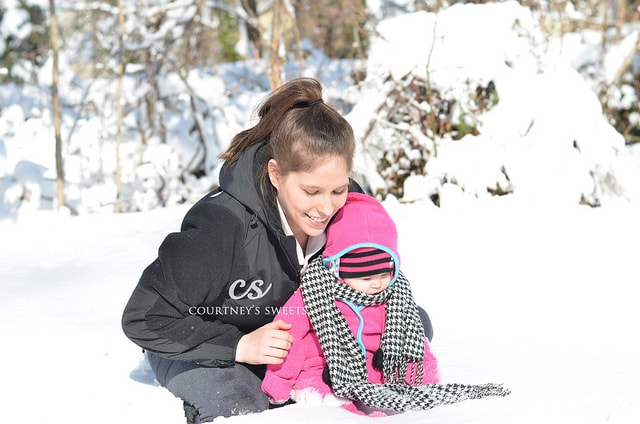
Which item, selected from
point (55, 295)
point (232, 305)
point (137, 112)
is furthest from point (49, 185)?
point (232, 305)

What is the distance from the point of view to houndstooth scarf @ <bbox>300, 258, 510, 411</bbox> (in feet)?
7.00

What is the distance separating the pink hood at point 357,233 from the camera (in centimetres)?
224

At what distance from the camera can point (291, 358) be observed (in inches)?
88.8

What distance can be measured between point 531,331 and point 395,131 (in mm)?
2545

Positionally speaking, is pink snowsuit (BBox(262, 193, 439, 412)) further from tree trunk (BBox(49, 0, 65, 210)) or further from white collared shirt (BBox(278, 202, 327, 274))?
tree trunk (BBox(49, 0, 65, 210))

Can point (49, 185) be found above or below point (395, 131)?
below

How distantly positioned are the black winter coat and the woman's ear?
0.05 meters

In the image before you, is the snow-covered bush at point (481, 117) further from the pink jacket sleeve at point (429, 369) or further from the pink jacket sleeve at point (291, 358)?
the pink jacket sleeve at point (291, 358)

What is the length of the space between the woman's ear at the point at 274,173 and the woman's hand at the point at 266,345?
15.3 inches

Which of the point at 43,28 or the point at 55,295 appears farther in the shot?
the point at 43,28

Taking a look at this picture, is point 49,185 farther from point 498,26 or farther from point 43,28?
point 43,28

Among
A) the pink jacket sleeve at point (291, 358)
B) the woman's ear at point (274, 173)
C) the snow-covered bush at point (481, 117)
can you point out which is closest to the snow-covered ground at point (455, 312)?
the pink jacket sleeve at point (291, 358)

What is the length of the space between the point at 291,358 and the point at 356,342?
0.64 ft

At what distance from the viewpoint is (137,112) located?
25.9ft
